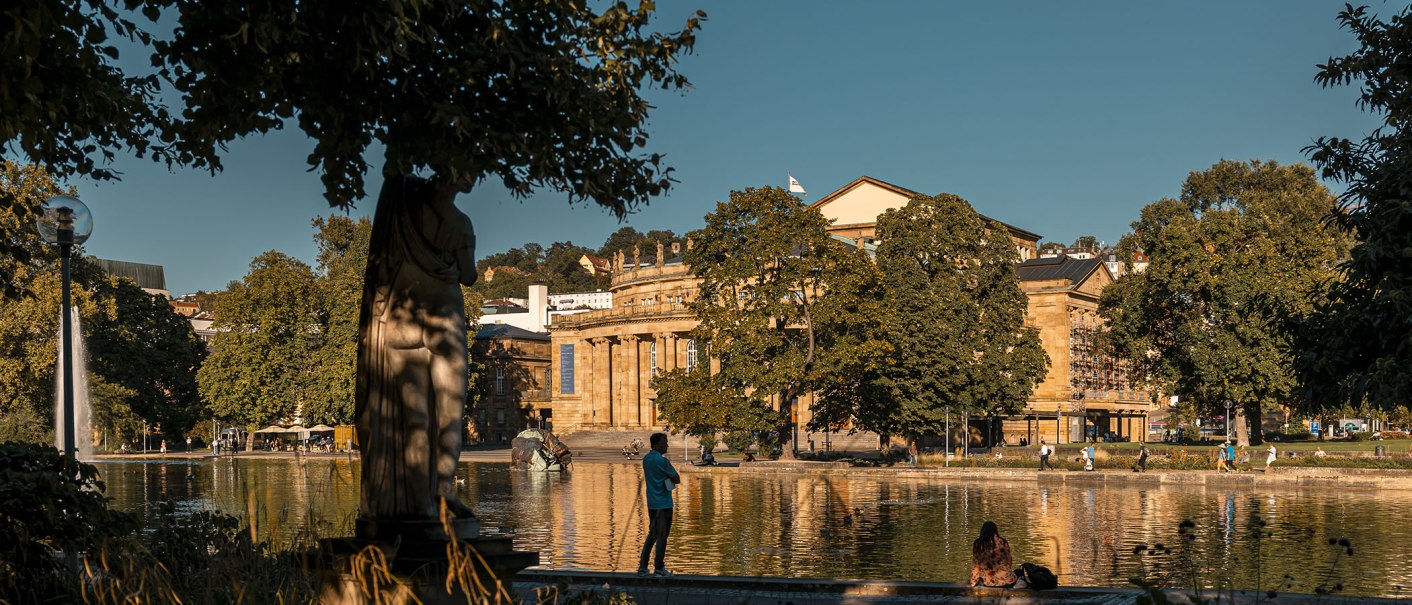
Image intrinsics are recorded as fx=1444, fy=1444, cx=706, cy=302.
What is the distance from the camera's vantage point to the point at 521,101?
9625mm

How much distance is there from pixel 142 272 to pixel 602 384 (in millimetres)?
83380

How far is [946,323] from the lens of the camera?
198 feet

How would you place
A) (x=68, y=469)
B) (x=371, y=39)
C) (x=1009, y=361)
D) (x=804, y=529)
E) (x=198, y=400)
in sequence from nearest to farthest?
1. (x=371, y=39)
2. (x=68, y=469)
3. (x=804, y=529)
4. (x=1009, y=361)
5. (x=198, y=400)

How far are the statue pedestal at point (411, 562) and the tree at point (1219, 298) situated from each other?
53.8 metres

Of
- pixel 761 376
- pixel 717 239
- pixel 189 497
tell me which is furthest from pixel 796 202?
pixel 189 497

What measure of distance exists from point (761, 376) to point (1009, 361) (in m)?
13.5

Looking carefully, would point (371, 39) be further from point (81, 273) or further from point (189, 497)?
point (81, 273)

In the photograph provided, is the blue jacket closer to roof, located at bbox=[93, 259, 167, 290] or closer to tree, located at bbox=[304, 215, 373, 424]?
tree, located at bbox=[304, 215, 373, 424]

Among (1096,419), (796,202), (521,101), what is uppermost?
(796,202)

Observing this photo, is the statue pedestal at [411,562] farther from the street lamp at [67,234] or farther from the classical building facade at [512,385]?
the classical building facade at [512,385]

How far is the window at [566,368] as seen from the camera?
115188 millimetres

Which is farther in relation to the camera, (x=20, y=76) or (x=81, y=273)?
(x=81, y=273)

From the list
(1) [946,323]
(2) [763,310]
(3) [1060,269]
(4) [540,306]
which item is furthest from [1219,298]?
(4) [540,306]

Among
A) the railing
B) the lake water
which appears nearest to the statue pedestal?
the lake water
